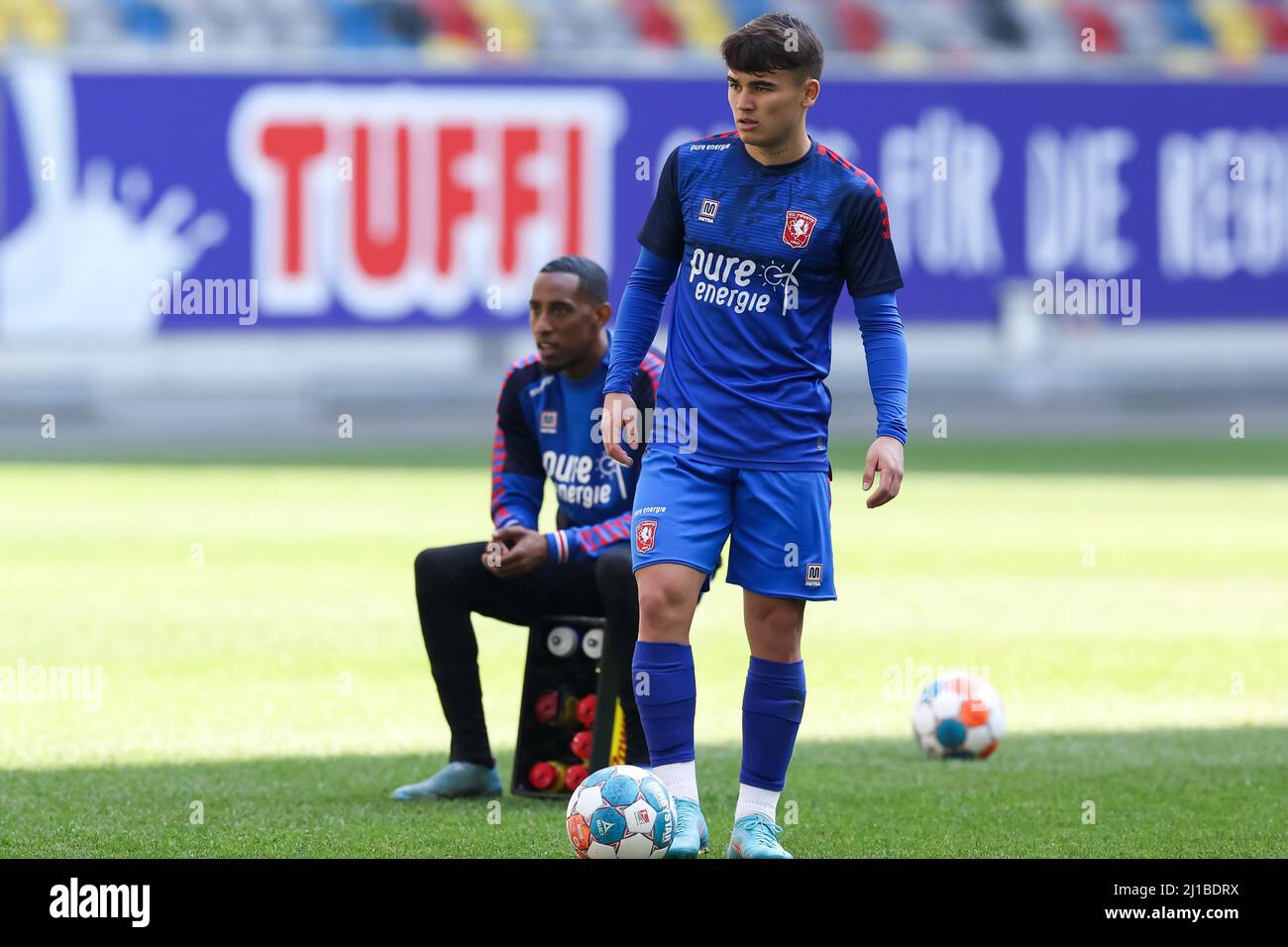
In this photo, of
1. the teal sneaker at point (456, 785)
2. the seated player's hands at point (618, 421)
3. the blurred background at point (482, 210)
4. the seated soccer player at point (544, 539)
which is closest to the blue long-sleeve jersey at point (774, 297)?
the seated player's hands at point (618, 421)

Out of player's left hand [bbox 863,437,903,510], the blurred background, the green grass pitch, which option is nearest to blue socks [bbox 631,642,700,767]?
the green grass pitch

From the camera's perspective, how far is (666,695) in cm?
538

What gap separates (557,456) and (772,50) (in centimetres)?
181

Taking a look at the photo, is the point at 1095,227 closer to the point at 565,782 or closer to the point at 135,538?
the point at 135,538

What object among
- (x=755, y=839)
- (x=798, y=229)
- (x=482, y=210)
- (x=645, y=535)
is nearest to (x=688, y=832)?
(x=755, y=839)

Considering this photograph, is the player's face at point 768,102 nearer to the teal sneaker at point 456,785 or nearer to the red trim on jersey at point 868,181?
the red trim on jersey at point 868,181

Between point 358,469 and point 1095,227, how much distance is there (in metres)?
10.7

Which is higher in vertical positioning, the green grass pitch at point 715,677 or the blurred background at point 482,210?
the blurred background at point 482,210

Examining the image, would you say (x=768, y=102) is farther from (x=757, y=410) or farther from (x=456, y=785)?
(x=456, y=785)

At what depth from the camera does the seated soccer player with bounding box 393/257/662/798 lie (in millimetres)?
6254

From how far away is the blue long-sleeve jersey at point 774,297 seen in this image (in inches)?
211

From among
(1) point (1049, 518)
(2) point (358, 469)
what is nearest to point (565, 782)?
(1) point (1049, 518)

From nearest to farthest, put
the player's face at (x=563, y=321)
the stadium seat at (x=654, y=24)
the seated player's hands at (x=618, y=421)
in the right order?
1. the seated player's hands at (x=618, y=421)
2. the player's face at (x=563, y=321)
3. the stadium seat at (x=654, y=24)

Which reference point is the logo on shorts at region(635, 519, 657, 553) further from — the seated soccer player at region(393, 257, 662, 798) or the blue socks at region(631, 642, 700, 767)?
the seated soccer player at region(393, 257, 662, 798)
